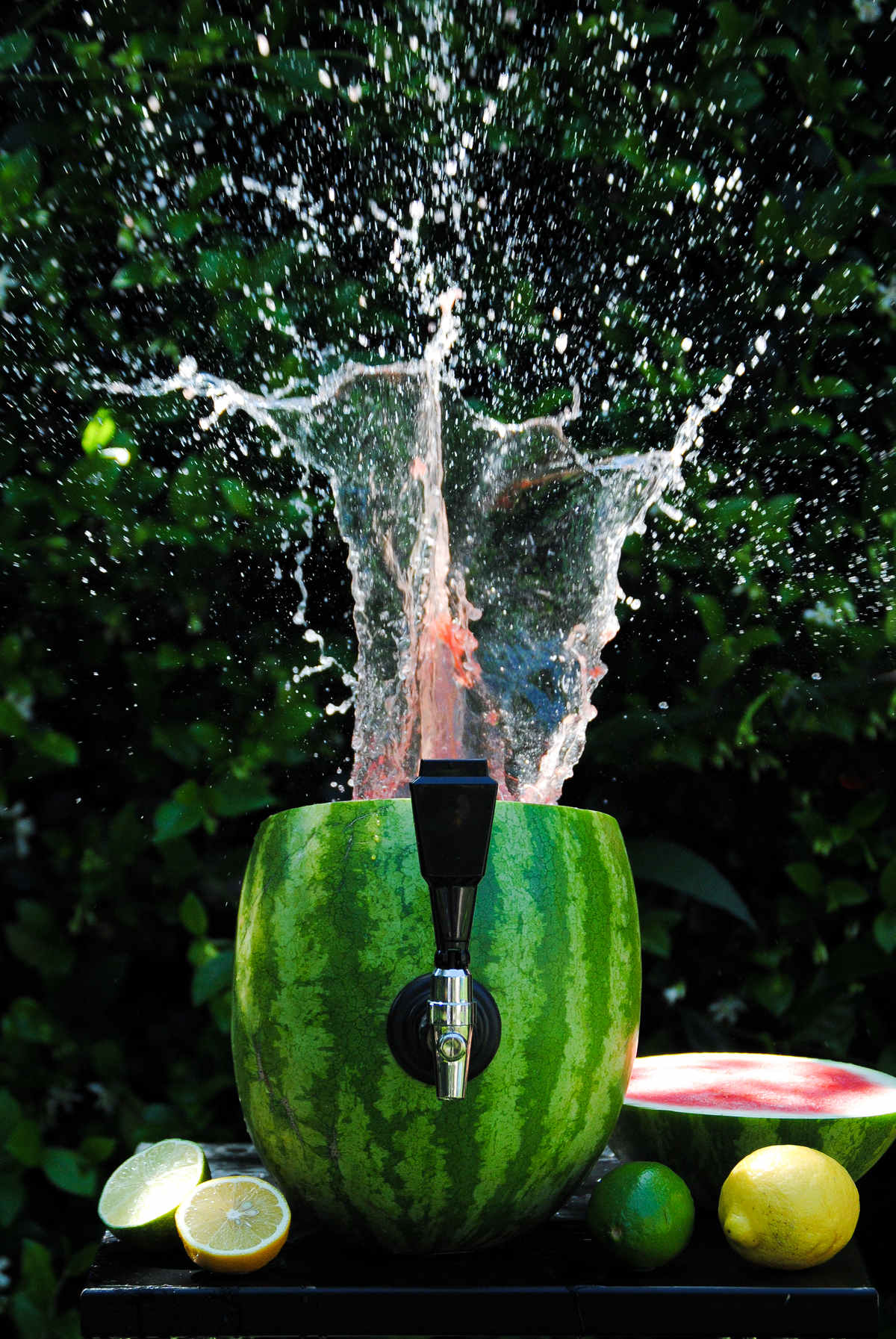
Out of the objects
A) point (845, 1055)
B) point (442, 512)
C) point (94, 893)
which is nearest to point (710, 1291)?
point (442, 512)

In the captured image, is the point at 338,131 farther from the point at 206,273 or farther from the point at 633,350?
the point at 633,350

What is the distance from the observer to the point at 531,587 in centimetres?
170

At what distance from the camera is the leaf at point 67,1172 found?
1837mm

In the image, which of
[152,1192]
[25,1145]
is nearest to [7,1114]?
[25,1145]

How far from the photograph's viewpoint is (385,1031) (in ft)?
3.09

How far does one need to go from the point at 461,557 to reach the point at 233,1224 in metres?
0.97

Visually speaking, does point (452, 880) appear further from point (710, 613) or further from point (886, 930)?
point (886, 930)

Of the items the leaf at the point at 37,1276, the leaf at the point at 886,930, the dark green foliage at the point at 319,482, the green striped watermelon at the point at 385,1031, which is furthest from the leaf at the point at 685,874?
the leaf at the point at 37,1276

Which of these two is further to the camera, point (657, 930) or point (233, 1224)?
point (657, 930)

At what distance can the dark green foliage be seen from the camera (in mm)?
1863

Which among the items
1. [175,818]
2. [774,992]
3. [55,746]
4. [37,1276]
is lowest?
[37,1276]

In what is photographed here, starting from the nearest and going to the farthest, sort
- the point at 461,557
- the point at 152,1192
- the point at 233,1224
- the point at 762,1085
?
the point at 233,1224, the point at 152,1192, the point at 762,1085, the point at 461,557

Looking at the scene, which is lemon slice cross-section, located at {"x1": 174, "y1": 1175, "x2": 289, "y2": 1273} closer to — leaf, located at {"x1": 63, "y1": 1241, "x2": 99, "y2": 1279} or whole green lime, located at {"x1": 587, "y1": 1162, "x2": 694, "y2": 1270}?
whole green lime, located at {"x1": 587, "y1": 1162, "x2": 694, "y2": 1270}

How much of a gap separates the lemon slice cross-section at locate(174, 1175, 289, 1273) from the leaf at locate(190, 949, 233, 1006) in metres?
0.78
